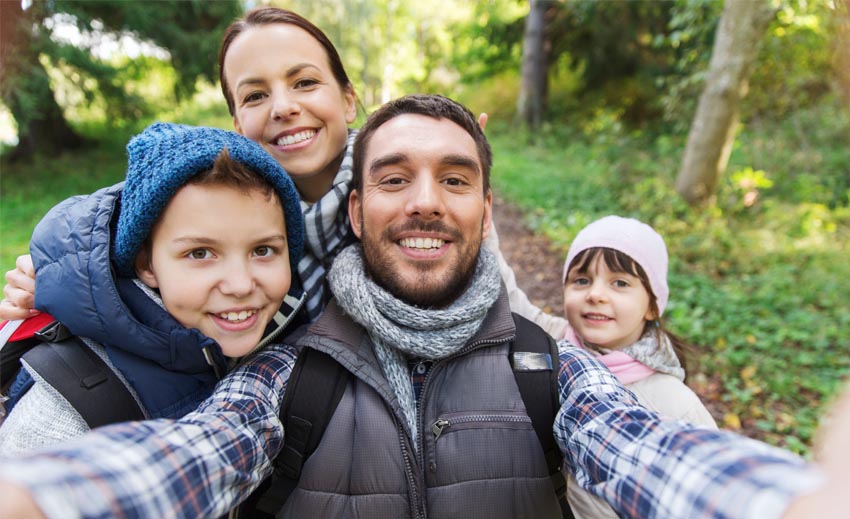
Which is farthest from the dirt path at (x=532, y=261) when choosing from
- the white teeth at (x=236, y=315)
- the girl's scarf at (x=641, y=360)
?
the white teeth at (x=236, y=315)

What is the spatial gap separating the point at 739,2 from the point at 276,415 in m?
7.10

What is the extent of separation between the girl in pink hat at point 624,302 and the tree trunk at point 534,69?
14.0 m

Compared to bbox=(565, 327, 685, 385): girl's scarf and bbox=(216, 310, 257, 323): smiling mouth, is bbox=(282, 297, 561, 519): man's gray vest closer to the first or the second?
bbox=(216, 310, 257, 323): smiling mouth

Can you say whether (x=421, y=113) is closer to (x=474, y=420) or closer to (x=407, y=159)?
(x=407, y=159)

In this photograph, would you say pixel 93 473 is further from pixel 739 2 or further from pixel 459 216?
pixel 739 2

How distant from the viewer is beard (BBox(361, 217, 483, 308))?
6.27 feet

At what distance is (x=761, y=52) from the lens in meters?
7.61

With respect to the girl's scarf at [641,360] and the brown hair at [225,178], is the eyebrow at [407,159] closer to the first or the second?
the brown hair at [225,178]

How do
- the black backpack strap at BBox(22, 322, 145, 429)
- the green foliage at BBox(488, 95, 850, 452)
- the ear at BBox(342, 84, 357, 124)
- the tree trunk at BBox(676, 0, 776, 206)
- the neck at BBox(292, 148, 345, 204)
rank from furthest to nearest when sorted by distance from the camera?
1. the tree trunk at BBox(676, 0, 776, 206)
2. the green foliage at BBox(488, 95, 850, 452)
3. the ear at BBox(342, 84, 357, 124)
4. the neck at BBox(292, 148, 345, 204)
5. the black backpack strap at BBox(22, 322, 145, 429)

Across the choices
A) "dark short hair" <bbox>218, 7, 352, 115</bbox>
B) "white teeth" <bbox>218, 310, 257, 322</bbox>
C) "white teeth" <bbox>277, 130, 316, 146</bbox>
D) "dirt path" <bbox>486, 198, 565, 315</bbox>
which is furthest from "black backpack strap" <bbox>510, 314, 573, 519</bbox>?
"dirt path" <bbox>486, 198, 565, 315</bbox>

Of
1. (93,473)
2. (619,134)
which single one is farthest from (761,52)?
(93,473)

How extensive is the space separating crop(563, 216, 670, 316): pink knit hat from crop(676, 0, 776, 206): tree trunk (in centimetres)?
509

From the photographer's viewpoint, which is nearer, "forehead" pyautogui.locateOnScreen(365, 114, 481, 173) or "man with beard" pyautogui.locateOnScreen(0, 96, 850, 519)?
"man with beard" pyautogui.locateOnScreen(0, 96, 850, 519)

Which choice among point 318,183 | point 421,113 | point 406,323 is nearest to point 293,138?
point 318,183
